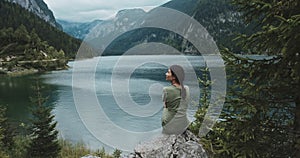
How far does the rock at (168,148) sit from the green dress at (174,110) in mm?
178

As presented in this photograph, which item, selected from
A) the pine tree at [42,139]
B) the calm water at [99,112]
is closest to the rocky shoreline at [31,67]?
the calm water at [99,112]

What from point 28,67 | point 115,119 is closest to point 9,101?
point 115,119

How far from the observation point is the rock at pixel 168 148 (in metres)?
5.72

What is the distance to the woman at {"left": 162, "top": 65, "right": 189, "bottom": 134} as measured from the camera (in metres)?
5.62

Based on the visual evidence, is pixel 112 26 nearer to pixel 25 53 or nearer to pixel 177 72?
pixel 177 72

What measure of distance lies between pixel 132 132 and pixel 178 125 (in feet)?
62.3

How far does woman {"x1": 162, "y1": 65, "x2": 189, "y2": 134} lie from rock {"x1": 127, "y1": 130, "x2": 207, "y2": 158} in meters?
0.20

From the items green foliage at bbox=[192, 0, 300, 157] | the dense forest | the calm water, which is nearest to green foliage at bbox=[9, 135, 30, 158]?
the calm water

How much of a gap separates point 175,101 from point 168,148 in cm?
91

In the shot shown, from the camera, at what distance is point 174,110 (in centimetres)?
575

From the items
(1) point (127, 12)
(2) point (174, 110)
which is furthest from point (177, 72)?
(1) point (127, 12)

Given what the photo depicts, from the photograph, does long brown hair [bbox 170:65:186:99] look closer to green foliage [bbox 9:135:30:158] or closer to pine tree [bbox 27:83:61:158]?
pine tree [bbox 27:83:61:158]

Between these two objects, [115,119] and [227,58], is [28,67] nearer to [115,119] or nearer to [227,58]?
[115,119]

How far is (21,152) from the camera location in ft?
56.1
